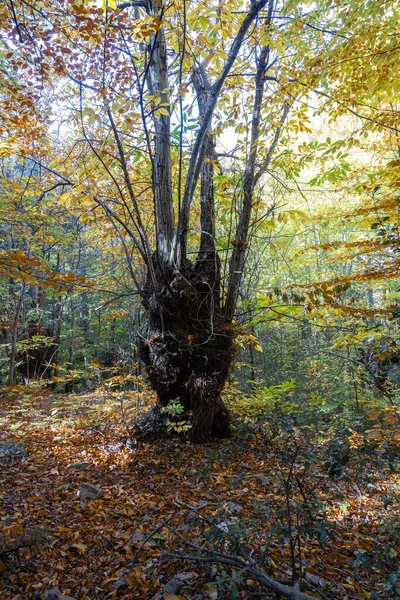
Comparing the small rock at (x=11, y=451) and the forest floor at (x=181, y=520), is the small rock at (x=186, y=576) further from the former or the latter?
the small rock at (x=11, y=451)

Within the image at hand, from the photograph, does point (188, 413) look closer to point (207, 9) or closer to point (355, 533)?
point (355, 533)

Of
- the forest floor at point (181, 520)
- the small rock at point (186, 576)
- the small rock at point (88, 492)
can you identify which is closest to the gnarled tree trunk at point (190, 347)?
the forest floor at point (181, 520)

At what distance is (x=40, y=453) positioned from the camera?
13.2ft

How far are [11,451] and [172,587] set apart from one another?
294 centimetres

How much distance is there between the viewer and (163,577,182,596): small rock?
1.89 meters

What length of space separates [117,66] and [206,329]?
3117mm

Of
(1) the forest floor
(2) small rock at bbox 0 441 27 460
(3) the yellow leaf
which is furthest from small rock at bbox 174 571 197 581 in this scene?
(2) small rock at bbox 0 441 27 460

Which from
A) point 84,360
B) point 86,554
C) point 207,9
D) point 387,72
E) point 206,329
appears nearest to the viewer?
point 86,554

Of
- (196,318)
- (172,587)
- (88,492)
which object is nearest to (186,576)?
→ (172,587)

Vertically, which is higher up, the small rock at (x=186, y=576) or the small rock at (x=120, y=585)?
the small rock at (x=186, y=576)

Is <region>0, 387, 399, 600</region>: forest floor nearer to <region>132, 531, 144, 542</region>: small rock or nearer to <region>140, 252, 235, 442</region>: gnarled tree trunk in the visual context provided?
<region>132, 531, 144, 542</region>: small rock

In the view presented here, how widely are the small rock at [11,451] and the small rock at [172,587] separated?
9.02 ft

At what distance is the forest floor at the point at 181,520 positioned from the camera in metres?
1.88

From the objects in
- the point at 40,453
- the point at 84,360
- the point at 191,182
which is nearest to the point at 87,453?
the point at 40,453
